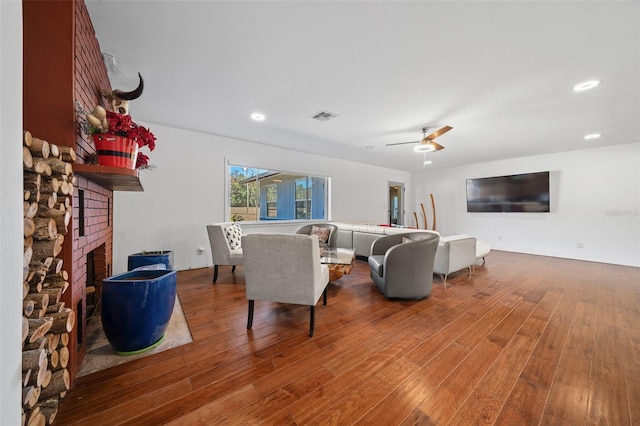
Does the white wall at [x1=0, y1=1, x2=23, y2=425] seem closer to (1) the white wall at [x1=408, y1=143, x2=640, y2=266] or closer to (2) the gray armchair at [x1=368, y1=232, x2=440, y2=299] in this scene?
(2) the gray armchair at [x1=368, y1=232, x2=440, y2=299]

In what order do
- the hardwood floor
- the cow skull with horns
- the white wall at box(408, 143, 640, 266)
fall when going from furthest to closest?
the white wall at box(408, 143, 640, 266), the cow skull with horns, the hardwood floor

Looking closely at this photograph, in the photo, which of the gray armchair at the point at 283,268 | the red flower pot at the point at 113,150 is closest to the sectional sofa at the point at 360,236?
the gray armchair at the point at 283,268

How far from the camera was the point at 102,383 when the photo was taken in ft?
4.73

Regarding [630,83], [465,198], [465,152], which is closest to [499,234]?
[465,198]

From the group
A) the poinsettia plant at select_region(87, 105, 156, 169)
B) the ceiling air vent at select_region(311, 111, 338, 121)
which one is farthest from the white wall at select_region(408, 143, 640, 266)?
the poinsettia plant at select_region(87, 105, 156, 169)

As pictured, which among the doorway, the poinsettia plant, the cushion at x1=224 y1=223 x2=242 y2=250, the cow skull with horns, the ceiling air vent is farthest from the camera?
the doorway

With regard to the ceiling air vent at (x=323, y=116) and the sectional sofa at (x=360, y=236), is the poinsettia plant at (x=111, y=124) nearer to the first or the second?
the ceiling air vent at (x=323, y=116)

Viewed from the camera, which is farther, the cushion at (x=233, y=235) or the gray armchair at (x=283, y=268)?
the cushion at (x=233, y=235)

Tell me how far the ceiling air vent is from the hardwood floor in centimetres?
258

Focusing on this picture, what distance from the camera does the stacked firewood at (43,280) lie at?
0.96m

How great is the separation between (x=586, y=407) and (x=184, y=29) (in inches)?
145

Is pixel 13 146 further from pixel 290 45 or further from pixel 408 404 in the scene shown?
pixel 408 404

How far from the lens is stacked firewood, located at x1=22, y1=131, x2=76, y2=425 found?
0.96m

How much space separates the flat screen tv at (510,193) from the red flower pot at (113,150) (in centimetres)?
789
